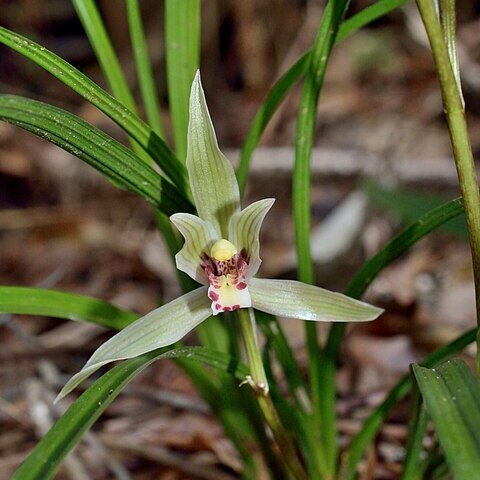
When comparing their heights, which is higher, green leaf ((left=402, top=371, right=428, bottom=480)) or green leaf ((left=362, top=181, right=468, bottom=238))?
green leaf ((left=362, top=181, right=468, bottom=238))

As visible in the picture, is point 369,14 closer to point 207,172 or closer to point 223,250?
point 207,172

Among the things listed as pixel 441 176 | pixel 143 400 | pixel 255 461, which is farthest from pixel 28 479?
pixel 441 176

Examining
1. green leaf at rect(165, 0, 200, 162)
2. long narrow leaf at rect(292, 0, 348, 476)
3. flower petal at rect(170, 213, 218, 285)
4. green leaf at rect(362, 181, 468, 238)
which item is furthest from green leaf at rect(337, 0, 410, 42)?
green leaf at rect(362, 181, 468, 238)

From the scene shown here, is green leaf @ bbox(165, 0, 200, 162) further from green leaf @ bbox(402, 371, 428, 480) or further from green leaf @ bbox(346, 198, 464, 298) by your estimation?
green leaf @ bbox(402, 371, 428, 480)

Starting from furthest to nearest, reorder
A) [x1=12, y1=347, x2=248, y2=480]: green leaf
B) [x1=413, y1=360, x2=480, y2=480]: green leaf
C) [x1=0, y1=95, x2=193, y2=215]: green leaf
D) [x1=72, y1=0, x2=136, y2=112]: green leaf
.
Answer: [x1=72, y1=0, x2=136, y2=112]: green leaf → [x1=0, y1=95, x2=193, y2=215]: green leaf → [x1=12, y1=347, x2=248, y2=480]: green leaf → [x1=413, y1=360, x2=480, y2=480]: green leaf

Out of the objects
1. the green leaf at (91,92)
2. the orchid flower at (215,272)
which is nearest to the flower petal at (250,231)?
the orchid flower at (215,272)

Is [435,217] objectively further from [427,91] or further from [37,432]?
[427,91]
